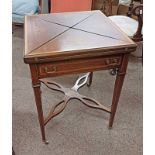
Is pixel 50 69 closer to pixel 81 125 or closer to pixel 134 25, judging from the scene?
pixel 81 125

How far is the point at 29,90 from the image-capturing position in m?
1.97

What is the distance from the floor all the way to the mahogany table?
0.21 meters

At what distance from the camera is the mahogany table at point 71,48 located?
1.10 m

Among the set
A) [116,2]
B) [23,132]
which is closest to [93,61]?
[23,132]

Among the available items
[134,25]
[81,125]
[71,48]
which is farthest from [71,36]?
[134,25]

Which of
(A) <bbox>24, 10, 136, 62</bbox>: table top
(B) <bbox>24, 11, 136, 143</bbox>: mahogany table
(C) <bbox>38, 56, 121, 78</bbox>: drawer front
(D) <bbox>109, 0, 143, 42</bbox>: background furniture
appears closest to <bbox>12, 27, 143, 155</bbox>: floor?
(B) <bbox>24, 11, 136, 143</bbox>: mahogany table

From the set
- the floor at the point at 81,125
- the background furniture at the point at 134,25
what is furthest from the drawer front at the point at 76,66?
the background furniture at the point at 134,25

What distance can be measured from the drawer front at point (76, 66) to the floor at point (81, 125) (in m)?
0.58

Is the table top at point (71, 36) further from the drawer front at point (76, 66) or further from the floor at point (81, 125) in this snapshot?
the floor at point (81, 125)

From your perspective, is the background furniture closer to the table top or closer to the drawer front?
the table top
